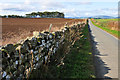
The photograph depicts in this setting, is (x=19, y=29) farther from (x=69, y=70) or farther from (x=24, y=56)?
(x=24, y=56)

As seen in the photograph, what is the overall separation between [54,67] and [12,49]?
8.34 ft

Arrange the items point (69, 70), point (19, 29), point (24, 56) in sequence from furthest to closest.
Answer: point (19, 29) → point (69, 70) → point (24, 56)

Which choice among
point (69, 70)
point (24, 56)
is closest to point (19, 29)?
point (69, 70)

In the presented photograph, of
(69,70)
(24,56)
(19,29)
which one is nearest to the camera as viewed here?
(24,56)

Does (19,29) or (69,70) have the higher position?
(19,29)

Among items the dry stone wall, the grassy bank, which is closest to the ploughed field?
the dry stone wall

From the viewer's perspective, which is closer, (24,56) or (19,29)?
(24,56)

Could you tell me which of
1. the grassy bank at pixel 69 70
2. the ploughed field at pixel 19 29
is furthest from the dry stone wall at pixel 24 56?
the ploughed field at pixel 19 29

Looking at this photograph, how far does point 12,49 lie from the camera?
3.64 meters

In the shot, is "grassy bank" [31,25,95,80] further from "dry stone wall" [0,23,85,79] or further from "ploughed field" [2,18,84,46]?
"ploughed field" [2,18,84,46]

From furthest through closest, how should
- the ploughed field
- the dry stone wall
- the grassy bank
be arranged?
the ploughed field → the grassy bank → the dry stone wall

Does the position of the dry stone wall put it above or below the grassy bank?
above

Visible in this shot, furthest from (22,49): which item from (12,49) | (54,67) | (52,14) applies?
(52,14)

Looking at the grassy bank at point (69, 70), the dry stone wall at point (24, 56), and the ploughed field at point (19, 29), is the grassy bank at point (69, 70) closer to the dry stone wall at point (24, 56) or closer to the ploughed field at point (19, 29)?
the dry stone wall at point (24, 56)
